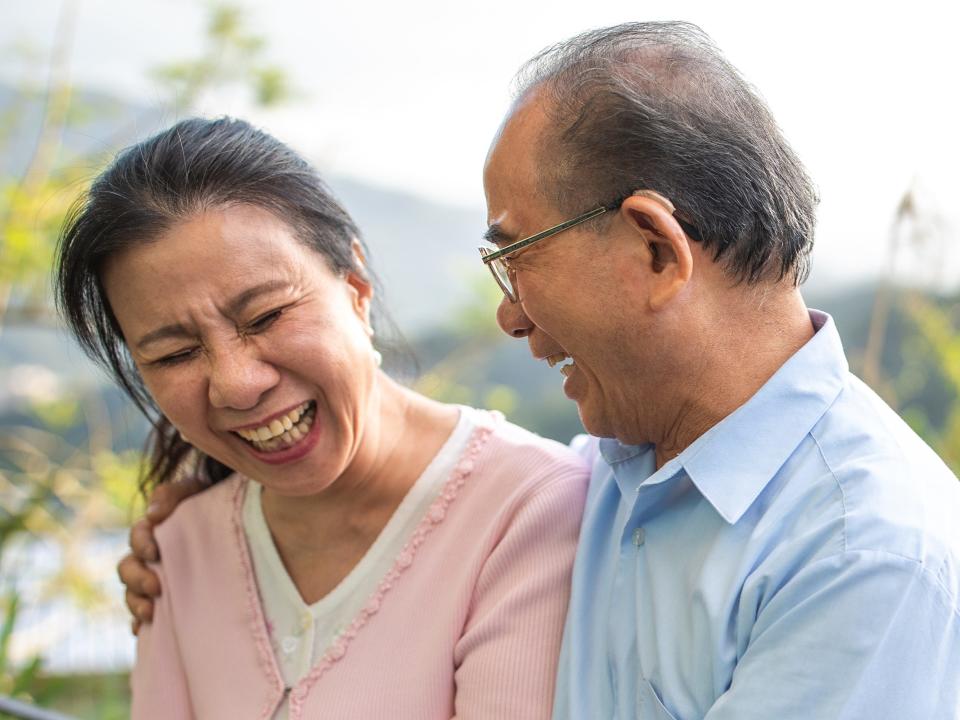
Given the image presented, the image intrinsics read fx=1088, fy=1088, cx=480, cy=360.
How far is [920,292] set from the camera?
265 cm

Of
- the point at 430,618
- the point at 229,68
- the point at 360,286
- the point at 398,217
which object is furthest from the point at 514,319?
the point at 398,217

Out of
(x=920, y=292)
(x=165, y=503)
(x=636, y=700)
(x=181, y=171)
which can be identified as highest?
(x=181, y=171)

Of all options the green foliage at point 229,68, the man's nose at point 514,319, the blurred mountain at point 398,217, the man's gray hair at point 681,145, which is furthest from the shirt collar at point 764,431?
the green foliage at point 229,68

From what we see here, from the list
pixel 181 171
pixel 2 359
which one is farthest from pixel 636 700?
pixel 2 359

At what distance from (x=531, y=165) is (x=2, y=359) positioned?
439 centimetres

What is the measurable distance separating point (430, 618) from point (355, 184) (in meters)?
3.20

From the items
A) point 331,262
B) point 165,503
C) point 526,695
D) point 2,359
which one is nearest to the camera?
point 526,695

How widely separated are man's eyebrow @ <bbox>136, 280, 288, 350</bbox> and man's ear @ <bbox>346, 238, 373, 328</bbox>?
0.17 meters

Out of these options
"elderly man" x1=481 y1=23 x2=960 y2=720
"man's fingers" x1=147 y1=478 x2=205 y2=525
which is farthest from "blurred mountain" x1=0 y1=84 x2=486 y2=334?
"elderly man" x1=481 y1=23 x2=960 y2=720

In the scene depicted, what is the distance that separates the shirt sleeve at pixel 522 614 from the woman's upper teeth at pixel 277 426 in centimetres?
37

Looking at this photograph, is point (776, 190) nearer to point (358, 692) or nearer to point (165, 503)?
point (358, 692)

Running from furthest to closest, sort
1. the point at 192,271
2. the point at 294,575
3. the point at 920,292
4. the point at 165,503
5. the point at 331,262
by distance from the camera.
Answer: the point at 920,292 < the point at 165,503 < the point at 294,575 < the point at 331,262 < the point at 192,271

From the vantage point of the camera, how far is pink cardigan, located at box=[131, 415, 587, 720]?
1.52 meters

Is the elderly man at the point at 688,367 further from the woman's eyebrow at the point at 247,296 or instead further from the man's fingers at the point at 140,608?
the man's fingers at the point at 140,608
